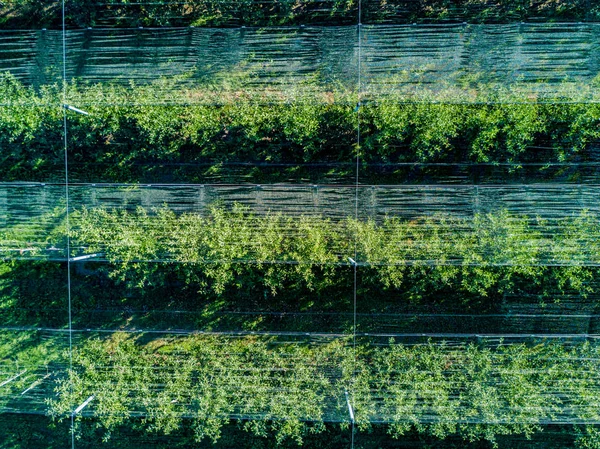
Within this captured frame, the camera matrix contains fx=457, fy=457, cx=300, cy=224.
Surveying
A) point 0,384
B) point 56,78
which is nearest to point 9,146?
point 56,78

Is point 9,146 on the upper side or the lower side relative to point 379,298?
upper

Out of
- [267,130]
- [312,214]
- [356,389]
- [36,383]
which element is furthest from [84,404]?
[267,130]

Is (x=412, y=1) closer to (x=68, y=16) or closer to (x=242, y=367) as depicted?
(x=68, y=16)

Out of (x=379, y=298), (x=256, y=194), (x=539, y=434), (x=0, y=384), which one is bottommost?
(x=539, y=434)

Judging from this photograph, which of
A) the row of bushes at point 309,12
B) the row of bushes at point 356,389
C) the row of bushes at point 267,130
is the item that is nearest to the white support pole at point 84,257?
the row of bushes at point 267,130

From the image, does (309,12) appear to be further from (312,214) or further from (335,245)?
(335,245)
